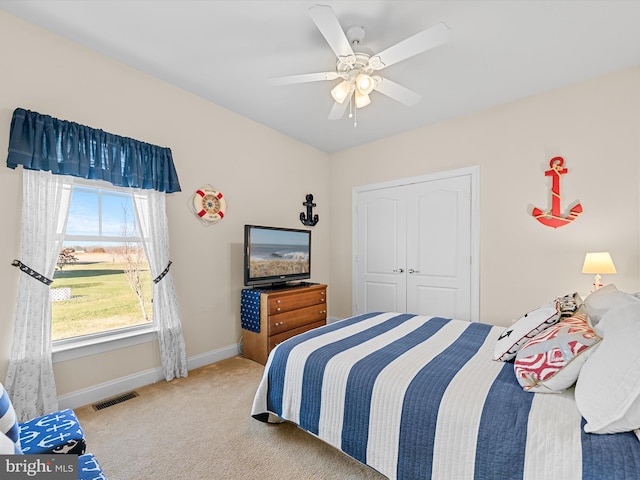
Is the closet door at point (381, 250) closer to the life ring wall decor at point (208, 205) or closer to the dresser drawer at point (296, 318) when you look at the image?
the dresser drawer at point (296, 318)

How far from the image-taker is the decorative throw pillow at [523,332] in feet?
5.25

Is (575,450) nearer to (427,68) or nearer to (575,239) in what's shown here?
(575,239)

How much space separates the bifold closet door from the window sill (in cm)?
281

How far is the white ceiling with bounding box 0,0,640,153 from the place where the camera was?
1.96m

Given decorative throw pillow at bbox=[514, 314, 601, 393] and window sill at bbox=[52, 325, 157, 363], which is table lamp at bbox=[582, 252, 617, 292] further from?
window sill at bbox=[52, 325, 157, 363]

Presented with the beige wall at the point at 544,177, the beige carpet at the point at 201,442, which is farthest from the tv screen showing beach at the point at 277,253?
the beige wall at the point at 544,177

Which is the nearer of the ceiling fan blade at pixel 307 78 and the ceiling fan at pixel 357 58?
the ceiling fan at pixel 357 58

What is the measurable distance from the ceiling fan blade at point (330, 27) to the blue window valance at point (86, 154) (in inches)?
71.3

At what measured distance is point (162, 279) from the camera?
274 centimetres

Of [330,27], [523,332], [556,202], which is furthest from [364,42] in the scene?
[556,202]

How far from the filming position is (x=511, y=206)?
322 cm

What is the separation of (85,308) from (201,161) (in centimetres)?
168

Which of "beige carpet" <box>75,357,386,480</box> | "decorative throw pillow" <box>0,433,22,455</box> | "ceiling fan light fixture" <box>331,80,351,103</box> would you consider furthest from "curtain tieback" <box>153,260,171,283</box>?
"ceiling fan light fixture" <box>331,80,351,103</box>

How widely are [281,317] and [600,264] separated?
290 cm
